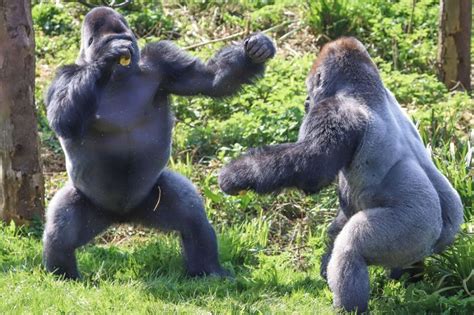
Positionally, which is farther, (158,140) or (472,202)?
(472,202)

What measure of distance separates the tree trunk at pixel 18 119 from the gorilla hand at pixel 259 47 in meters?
1.39

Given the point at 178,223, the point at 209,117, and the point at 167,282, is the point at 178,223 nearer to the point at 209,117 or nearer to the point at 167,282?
the point at 167,282

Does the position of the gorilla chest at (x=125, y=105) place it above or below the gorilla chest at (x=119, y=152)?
above

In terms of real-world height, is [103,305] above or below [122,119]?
below

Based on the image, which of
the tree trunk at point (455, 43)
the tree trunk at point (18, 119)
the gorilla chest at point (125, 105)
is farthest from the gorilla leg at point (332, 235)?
the tree trunk at point (455, 43)

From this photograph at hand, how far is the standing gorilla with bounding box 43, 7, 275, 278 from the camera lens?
4.88m

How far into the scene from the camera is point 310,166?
437 cm

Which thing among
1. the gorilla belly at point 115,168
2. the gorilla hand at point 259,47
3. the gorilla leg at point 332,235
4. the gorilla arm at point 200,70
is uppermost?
the gorilla hand at point 259,47

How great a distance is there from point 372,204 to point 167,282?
3.70 ft

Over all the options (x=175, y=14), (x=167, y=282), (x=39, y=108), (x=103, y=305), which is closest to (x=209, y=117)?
(x=39, y=108)

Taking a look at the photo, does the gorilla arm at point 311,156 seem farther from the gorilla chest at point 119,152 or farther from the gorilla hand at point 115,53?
the gorilla hand at point 115,53

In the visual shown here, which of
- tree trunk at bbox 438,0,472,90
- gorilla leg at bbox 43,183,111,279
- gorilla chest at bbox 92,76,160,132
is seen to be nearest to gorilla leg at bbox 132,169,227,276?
gorilla leg at bbox 43,183,111,279

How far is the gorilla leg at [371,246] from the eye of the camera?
4320mm

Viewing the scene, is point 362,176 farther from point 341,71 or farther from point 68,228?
point 68,228
